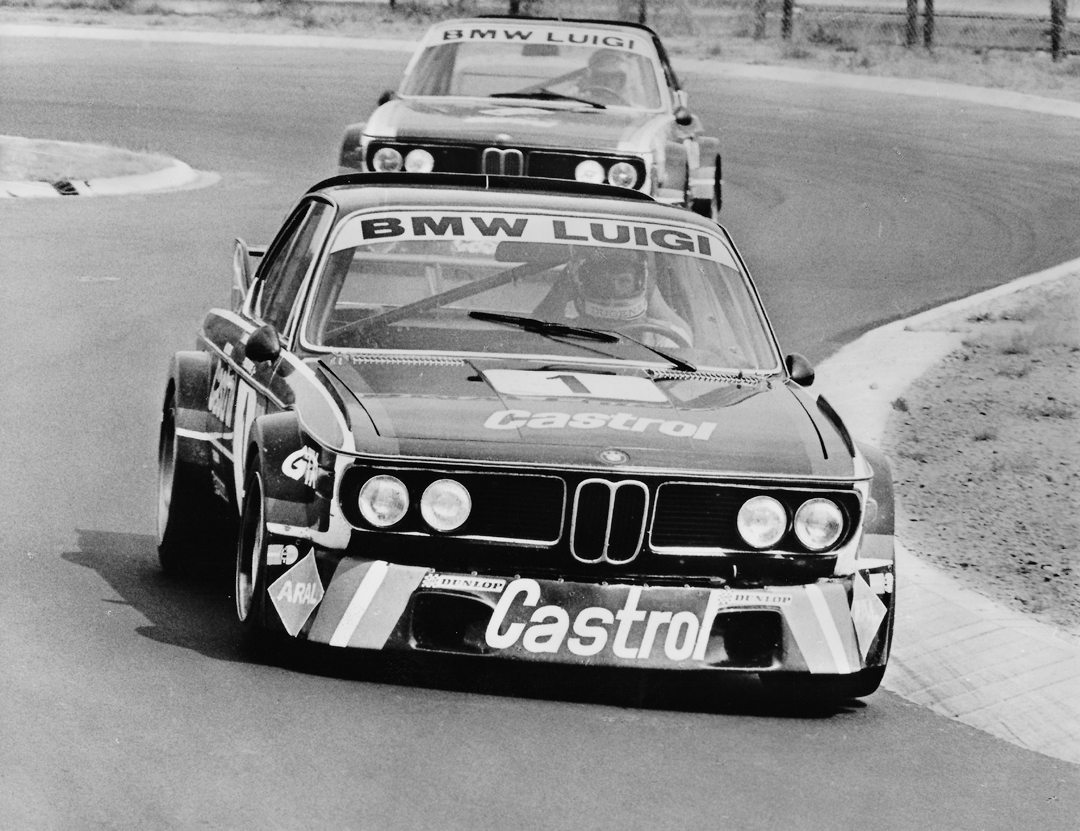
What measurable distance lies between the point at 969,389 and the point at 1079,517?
2.76 meters

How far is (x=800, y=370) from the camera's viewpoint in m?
7.46

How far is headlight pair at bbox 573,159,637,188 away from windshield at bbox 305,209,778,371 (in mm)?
5516

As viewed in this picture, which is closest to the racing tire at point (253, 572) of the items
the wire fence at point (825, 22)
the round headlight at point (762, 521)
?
the round headlight at point (762, 521)

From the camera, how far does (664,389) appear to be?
7082mm

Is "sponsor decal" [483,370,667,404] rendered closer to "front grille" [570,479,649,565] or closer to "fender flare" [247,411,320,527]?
"front grille" [570,479,649,565]

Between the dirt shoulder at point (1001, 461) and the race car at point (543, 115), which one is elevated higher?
the race car at point (543, 115)

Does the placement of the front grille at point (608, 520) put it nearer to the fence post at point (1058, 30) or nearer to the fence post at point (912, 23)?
the fence post at point (1058, 30)

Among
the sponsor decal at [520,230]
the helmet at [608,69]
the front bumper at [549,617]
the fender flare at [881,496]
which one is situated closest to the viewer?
the front bumper at [549,617]

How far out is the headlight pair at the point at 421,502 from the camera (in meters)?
6.33

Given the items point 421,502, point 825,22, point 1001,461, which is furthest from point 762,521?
point 825,22

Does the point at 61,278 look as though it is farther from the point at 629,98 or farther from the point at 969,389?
the point at 969,389

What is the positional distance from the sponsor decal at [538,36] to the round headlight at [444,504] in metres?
9.54

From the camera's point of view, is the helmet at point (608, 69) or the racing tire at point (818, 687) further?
the helmet at point (608, 69)

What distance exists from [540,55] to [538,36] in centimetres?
15
